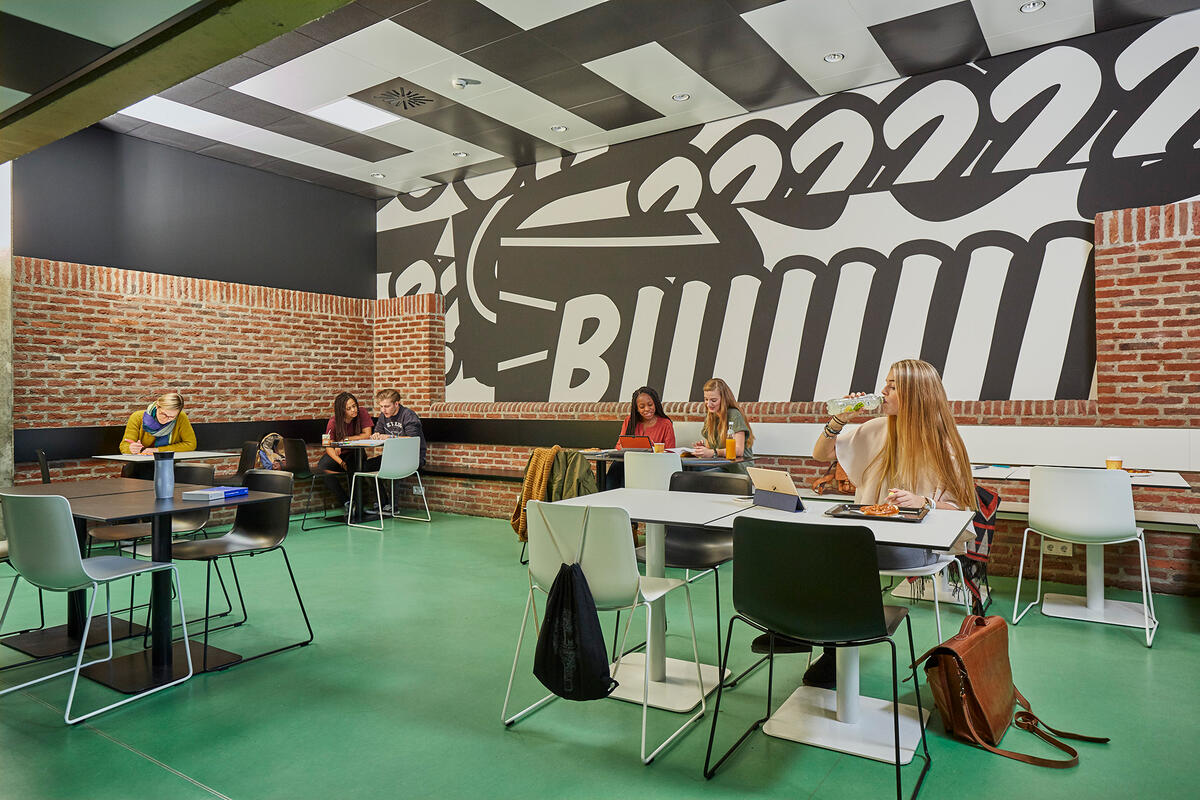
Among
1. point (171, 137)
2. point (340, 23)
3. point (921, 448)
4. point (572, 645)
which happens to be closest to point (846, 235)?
point (921, 448)

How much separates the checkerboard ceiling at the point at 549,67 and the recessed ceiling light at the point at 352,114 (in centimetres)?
2

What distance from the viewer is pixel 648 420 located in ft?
20.6

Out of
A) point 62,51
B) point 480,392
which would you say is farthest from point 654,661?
point 480,392

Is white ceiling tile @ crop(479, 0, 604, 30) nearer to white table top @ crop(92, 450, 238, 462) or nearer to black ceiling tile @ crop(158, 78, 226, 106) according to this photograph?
black ceiling tile @ crop(158, 78, 226, 106)

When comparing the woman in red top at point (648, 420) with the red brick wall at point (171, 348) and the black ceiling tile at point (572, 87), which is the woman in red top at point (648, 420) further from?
the red brick wall at point (171, 348)

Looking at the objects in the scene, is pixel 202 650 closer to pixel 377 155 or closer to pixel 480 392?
pixel 480 392

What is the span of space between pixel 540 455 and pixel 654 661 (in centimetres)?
234

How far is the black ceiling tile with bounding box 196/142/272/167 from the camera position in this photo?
283 inches

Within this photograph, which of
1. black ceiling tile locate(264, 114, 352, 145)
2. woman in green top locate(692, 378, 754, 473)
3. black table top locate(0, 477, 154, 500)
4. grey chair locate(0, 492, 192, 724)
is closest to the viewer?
grey chair locate(0, 492, 192, 724)

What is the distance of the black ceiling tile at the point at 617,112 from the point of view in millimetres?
6199

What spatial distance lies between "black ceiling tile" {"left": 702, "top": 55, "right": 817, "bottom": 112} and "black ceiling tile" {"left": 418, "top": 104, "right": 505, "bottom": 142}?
2007 mm

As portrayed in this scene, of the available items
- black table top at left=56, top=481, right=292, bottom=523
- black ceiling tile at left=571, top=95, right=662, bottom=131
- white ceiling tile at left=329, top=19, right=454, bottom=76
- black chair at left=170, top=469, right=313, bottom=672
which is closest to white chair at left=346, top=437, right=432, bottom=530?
black chair at left=170, top=469, right=313, bottom=672

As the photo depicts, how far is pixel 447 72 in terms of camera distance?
5602mm

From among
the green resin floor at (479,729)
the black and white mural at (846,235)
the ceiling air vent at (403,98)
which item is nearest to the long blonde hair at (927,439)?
the green resin floor at (479,729)
